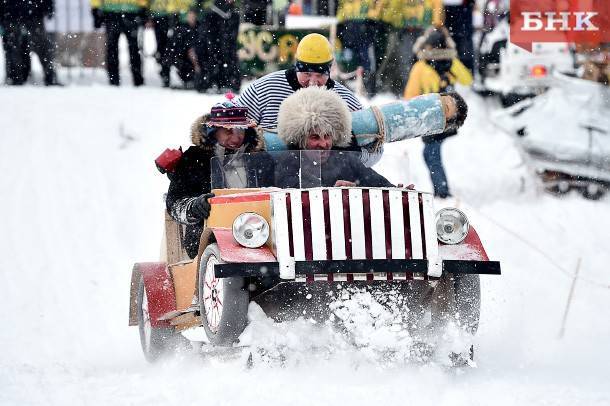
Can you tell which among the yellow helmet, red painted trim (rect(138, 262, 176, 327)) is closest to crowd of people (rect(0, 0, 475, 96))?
the yellow helmet

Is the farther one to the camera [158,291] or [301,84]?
[301,84]

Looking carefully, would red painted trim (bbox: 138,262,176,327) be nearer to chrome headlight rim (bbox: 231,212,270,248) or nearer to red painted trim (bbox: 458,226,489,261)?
chrome headlight rim (bbox: 231,212,270,248)

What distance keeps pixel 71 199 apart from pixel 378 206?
7023 mm

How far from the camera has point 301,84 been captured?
352 inches

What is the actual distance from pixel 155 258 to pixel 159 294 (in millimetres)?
3753

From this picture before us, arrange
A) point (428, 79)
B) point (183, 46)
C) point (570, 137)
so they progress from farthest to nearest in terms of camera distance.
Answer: point (183, 46) < point (570, 137) < point (428, 79)

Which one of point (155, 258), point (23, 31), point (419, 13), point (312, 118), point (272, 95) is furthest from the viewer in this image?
point (419, 13)

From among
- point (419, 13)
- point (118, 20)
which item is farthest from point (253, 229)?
point (419, 13)

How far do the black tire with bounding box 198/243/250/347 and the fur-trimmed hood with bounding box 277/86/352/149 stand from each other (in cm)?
87

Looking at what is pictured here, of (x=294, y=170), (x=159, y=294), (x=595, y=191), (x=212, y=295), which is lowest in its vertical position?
(x=595, y=191)

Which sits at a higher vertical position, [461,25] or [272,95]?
[461,25]

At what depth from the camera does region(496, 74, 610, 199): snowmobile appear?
44.0 ft

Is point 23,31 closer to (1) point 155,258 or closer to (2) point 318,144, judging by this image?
(1) point 155,258

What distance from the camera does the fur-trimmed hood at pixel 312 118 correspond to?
22.2ft
